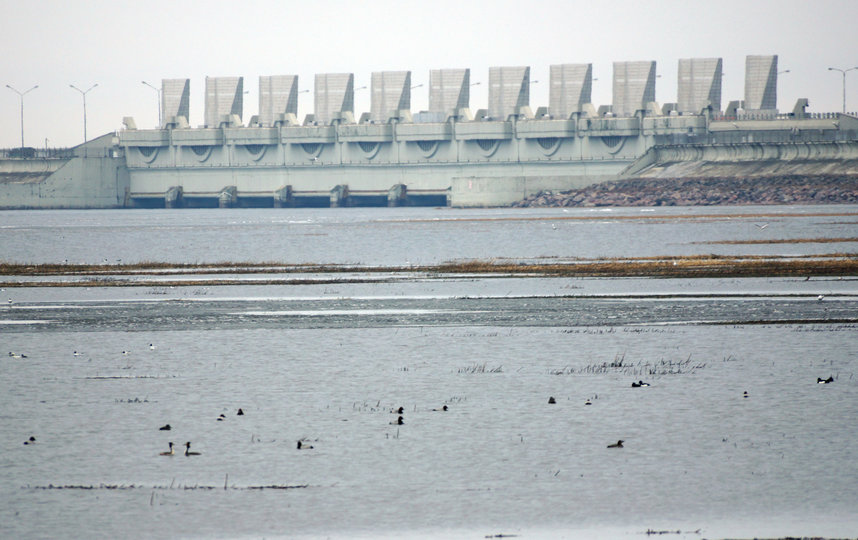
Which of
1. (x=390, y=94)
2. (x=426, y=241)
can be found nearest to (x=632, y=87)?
(x=390, y=94)


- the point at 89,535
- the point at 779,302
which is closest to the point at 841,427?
the point at 89,535

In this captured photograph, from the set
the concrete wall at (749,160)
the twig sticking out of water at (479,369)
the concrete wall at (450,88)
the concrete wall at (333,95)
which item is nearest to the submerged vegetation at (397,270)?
the twig sticking out of water at (479,369)

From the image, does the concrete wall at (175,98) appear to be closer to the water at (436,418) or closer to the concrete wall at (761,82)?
the concrete wall at (761,82)

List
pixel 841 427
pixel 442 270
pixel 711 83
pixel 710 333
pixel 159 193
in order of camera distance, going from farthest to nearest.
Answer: pixel 159 193
pixel 711 83
pixel 442 270
pixel 710 333
pixel 841 427

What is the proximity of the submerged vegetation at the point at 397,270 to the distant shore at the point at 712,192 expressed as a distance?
99.9m

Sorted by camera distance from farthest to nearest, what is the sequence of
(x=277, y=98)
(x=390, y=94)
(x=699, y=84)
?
(x=277, y=98) → (x=390, y=94) → (x=699, y=84)

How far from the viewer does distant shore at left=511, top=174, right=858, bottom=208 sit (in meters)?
146

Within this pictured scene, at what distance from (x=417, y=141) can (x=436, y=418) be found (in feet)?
527

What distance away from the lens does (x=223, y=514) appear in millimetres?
10750

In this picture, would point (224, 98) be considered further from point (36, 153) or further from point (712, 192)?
point (712, 192)

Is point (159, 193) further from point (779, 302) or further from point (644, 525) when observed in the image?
point (644, 525)

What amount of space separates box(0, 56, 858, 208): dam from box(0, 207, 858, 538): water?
132038 millimetres

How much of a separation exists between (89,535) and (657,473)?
5308 millimetres

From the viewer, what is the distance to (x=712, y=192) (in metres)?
151
